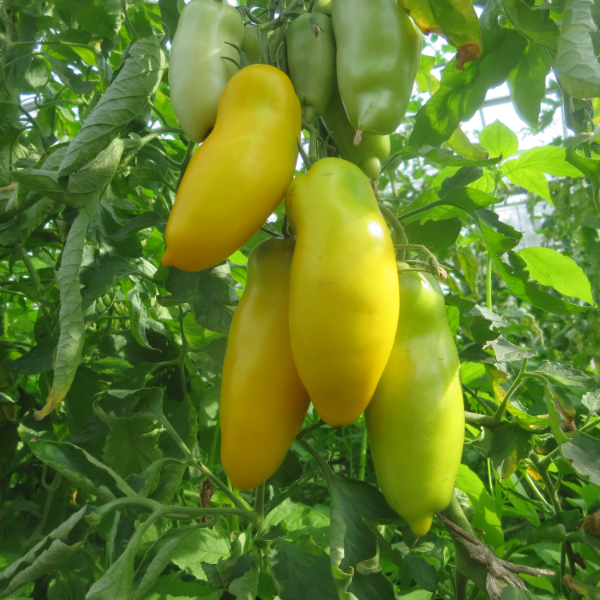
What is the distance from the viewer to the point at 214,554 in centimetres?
60

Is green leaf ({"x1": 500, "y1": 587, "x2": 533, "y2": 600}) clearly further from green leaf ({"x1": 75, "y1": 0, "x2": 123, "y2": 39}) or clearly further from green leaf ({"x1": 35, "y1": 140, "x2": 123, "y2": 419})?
green leaf ({"x1": 75, "y1": 0, "x2": 123, "y2": 39})

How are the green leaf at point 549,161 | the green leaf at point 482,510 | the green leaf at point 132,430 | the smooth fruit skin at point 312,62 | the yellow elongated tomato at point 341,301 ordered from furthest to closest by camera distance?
the green leaf at point 549,161 → the green leaf at point 482,510 → the green leaf at point 132,430 → the smooth fruit skin at point 312,62 → the yellow elongated tomato at point 341,301

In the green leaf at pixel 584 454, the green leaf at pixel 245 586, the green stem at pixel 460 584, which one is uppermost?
the green leaf at pixel 584 454

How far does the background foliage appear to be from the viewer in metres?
0.41

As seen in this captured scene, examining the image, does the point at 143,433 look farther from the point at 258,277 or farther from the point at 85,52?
the point at 85,52

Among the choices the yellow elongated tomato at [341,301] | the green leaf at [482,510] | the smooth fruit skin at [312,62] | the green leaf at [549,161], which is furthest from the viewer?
the green leaf at [549,161]

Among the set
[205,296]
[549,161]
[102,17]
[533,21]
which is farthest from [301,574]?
[102,17]

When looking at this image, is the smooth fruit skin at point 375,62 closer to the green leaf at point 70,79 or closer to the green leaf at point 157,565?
the green leaf at point 157,565

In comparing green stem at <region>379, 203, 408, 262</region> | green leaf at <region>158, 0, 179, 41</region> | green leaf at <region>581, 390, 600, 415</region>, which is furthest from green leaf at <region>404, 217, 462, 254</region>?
green leaf at <region>158, 0, 179, 41</region>

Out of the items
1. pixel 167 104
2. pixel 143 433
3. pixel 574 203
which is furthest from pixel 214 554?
pixel 574 203

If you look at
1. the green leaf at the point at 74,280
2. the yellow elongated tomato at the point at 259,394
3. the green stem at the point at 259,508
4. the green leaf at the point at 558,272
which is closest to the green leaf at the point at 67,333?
the green leaf at the point at 74,280

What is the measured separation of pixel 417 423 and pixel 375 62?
0.25 m

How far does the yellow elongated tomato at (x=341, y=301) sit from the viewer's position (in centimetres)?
31

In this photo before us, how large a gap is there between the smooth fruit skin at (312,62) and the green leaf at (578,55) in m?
0.16
